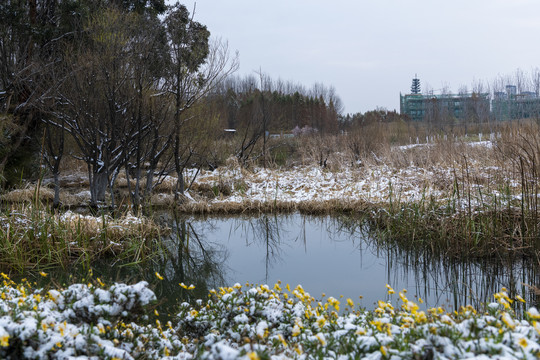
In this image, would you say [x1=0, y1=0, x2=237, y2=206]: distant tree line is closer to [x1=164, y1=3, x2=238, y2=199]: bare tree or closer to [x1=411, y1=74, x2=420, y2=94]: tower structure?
[x1=164, y1=3, x2=238, y2=199]: bare tree

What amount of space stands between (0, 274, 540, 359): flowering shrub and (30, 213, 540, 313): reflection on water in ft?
4.95

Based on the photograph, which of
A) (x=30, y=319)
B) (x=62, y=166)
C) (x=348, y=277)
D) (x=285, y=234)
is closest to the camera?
(x=30, y=319)

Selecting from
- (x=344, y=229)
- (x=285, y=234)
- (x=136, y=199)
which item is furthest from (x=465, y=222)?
(x=136, y=199)

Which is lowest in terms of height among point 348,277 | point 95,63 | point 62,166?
point 348,277

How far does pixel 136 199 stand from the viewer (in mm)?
11305

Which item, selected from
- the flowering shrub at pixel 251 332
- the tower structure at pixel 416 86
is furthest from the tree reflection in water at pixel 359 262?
the tower structure at pixel 416 86

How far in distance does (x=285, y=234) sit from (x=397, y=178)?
13.3 feet

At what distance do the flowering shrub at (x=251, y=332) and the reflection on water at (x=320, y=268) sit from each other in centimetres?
151

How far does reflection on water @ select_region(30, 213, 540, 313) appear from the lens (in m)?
5.46

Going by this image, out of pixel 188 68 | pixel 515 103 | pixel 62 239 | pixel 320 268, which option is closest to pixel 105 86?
pixel 188 68

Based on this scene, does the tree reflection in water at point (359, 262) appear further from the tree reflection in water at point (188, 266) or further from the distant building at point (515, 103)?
the distant building at point (515, 103)

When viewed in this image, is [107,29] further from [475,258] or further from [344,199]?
[475,258]

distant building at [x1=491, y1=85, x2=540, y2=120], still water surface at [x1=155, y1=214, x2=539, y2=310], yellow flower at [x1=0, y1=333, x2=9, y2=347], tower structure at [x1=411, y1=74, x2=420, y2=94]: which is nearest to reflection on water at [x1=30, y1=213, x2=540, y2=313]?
still water surface at [x1=155, y1=214, x2=539, y2=310]

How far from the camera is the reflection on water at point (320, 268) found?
5.46 metres
